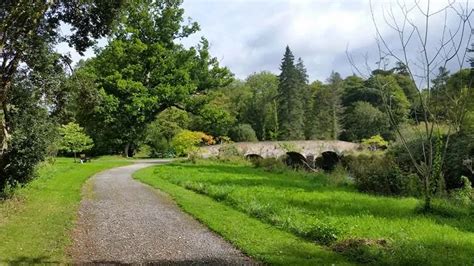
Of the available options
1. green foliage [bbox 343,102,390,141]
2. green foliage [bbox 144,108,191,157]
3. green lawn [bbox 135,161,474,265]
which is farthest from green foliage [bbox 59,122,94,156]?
green foliage [bbox 343,102,390,141]

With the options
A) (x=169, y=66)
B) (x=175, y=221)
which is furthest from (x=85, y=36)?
(x=169, y=66)

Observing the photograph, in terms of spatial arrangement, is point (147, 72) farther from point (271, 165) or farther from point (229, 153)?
point (271, 165)

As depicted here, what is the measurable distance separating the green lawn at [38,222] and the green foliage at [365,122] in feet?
164

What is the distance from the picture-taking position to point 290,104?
71750 mm

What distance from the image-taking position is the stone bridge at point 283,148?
37.7 metres

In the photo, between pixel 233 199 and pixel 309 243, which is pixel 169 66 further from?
pixel 309 243

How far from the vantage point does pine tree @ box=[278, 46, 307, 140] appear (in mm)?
69625

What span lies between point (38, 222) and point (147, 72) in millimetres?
38157

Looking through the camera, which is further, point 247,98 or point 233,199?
point 247,98

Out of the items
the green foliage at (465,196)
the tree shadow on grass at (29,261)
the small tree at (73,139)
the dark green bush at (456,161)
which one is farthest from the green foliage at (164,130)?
the tree shadow on grass at (29,261)

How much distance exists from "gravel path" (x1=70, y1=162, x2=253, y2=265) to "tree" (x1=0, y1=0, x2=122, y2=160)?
3.95 meters

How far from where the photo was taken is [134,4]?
14.5m

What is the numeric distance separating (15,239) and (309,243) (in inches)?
239

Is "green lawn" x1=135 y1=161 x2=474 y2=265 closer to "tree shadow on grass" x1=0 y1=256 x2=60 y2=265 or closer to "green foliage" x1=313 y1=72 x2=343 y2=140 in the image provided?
"tree shadow on grass" x1=0 y1=256 x2=60 y2=265
